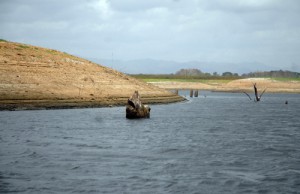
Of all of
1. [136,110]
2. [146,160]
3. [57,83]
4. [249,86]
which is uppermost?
[57,83]

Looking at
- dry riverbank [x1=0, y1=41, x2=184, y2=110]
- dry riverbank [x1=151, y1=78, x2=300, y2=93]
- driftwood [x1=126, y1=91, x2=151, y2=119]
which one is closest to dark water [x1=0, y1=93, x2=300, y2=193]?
driftwood [x1=126, y1=91, x2=151, y2=119]

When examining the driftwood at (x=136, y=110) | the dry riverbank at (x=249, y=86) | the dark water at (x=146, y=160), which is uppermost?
the dry riverbank at (x=249, y=86)

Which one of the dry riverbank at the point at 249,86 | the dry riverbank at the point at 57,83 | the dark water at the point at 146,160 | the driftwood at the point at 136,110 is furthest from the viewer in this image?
the dry riverbank at the point at 249,86

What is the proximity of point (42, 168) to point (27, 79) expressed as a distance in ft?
192

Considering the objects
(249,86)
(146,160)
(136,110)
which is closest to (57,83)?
(136,110)

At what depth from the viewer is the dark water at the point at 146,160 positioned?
18938mm

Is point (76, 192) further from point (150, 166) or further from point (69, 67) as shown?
point (69, 67)

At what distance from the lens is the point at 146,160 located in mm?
24969

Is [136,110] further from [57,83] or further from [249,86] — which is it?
[249,86]

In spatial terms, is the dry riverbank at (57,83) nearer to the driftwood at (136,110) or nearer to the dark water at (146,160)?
the driftwood at (136,110)

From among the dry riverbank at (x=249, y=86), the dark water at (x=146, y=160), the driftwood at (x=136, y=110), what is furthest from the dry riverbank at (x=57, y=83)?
the dry riverbank at (x=249, y=86)

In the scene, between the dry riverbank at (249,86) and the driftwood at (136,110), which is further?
the dry riverbank at (249,86)

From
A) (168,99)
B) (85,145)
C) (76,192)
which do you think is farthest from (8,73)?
(76,192)

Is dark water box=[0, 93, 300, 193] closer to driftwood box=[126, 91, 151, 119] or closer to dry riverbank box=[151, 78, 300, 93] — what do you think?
driftwood box=[126, 91, 151, 119]
